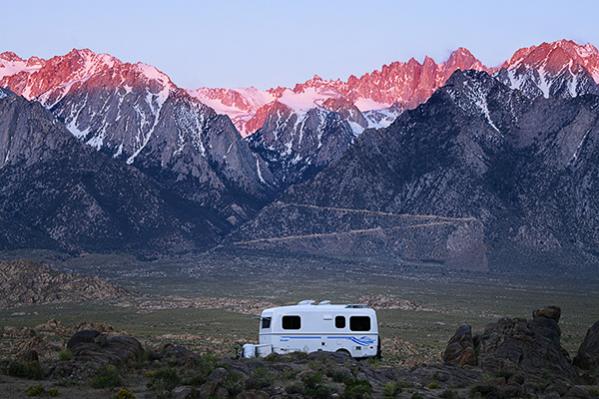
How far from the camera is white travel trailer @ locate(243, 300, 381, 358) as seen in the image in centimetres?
4559

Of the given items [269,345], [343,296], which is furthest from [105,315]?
[269,345]

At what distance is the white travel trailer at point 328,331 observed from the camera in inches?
1795

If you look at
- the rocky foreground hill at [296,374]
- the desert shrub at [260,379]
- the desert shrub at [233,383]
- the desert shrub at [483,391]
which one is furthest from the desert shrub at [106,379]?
the desert shrub at [483,391]

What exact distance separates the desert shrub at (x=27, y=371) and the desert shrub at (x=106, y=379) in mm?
2224

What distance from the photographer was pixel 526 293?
145 metres

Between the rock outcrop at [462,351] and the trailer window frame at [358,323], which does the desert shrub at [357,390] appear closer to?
the trailer window frame at [358,323]

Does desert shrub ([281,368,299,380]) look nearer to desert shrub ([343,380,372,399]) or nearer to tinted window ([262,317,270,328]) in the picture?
desert shrub ([343,380,372,399])

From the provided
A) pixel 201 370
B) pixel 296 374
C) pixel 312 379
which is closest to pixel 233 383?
pixel 312 379

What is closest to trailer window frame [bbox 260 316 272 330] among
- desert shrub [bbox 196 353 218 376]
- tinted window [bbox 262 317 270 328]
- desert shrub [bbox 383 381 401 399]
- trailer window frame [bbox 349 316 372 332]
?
tinted window [bbox 262 317 270 328]

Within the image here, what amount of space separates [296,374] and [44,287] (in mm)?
90719

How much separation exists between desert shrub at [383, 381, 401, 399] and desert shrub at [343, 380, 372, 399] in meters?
0.56

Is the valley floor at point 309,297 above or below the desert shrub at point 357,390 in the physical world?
below

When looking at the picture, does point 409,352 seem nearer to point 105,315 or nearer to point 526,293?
point 105,315

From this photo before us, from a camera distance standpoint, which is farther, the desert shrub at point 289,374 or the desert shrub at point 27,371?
the desert shrub at point 289,374
